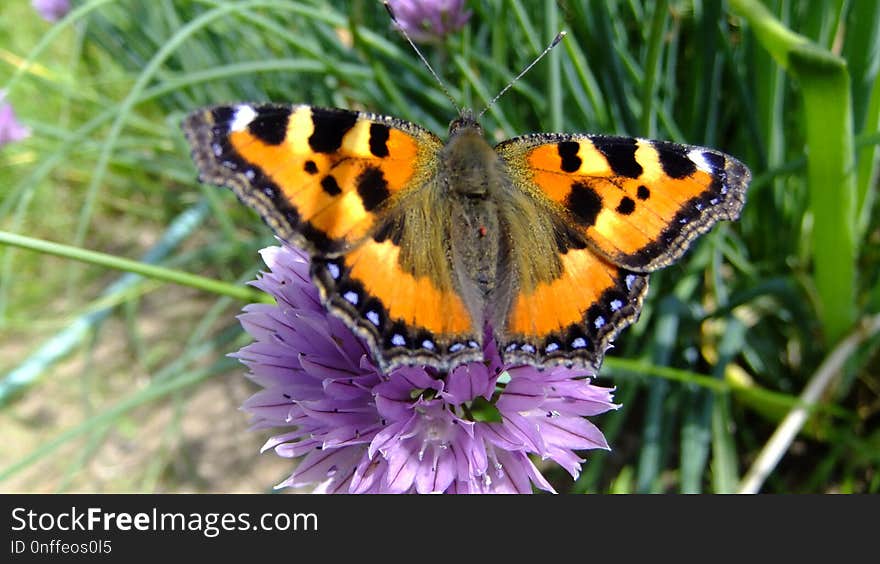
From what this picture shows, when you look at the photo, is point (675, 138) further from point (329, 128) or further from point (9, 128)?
point (9, 128)

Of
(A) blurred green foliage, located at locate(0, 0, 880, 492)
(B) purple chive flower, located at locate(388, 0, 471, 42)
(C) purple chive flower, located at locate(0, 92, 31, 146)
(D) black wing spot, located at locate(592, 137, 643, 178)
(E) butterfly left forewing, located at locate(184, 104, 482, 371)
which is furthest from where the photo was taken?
(C) purple chive flower, located at locate(0, 92, 31, 146)

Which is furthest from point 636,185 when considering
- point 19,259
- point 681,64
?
point 19,259

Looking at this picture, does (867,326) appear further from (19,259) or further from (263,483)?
(19,259)

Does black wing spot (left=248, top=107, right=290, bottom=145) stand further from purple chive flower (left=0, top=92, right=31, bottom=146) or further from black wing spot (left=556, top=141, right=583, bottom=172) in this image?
purple chive flower (left=0, top=92, right=31, bottom=146)

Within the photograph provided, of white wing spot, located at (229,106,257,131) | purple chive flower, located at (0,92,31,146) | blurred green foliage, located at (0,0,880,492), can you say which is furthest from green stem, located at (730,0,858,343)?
purple chive flower, located at (0,92,31,146)

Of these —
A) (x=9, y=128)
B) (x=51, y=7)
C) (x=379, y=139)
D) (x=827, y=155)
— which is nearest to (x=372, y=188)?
(x=379, y=139)

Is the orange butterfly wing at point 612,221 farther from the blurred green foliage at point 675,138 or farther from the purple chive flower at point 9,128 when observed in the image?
the purple chive flower at point 9,128

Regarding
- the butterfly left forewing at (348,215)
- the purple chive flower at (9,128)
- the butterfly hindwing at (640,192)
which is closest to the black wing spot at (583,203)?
the butterfly hindwing at (640,192)
